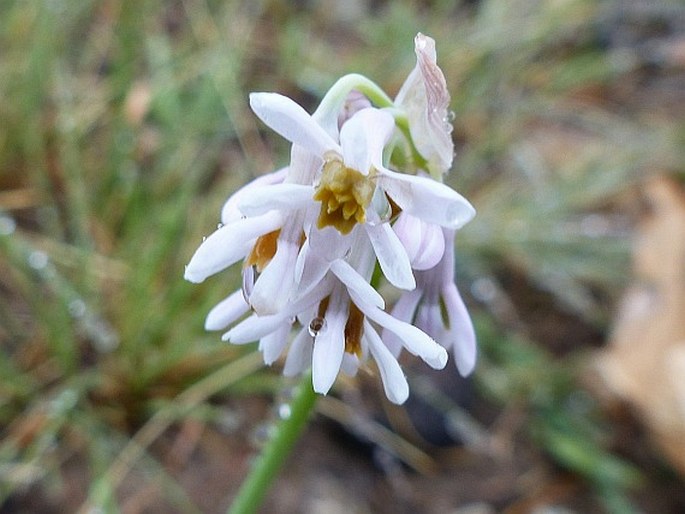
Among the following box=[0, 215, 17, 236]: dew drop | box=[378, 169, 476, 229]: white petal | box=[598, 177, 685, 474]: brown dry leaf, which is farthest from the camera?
box=[598, 177, 685, 474]: brown dry leaf

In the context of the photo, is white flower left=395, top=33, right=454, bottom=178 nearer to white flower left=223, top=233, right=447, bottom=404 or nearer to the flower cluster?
the flower cluster

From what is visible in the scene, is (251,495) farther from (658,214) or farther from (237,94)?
(658,214)

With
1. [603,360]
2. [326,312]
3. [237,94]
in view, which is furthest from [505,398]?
[326,312]

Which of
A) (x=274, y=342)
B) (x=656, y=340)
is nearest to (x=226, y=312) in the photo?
(x=274, y=342)

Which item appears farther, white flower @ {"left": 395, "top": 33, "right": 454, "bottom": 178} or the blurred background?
the blurred background

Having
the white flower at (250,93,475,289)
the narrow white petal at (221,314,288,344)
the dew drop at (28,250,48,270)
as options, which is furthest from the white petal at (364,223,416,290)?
the dew drop at (28,250,48,270)

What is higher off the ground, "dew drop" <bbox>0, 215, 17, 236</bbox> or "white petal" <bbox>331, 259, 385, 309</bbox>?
"dew drop" <bbox>0, 215, 17, 236</bbox>

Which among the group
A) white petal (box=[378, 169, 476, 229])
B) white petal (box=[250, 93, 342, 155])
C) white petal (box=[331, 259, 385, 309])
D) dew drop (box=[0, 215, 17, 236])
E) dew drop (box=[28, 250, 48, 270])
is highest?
dew drop (box=[0, 215, 17, 236])

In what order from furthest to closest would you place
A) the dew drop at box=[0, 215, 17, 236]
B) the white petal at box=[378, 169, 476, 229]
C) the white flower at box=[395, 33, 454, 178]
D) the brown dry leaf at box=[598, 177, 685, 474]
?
the brown dry leaf at box=[598, 177, 685, 474]
the dew drop at box=[0, 215, 17, 236]
the white flower at box=[395, 33, 454, 178]
the white petal at box=[378, 169, 476, 229]
